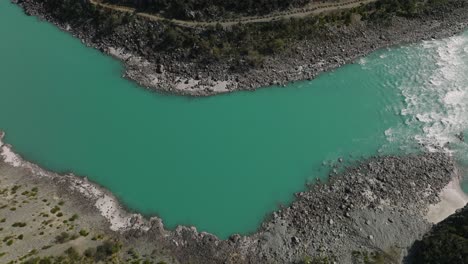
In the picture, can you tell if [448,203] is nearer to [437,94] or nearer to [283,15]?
[437,94]

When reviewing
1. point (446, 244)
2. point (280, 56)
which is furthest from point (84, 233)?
point (280, 56)

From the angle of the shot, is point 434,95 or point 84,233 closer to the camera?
point 84,233

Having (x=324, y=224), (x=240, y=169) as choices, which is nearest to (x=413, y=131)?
(x=324, y=224)

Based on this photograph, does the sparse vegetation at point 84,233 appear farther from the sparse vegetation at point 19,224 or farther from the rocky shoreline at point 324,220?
the sparse vegetation at point 19,224

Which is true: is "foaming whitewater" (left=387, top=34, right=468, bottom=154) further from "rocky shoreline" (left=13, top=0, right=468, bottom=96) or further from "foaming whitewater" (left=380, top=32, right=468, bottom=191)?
"rocky shoreline" (left=13, top=0, right=468, bottom=96)

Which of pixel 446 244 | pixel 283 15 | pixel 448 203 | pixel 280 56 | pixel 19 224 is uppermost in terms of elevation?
pixel 283 15

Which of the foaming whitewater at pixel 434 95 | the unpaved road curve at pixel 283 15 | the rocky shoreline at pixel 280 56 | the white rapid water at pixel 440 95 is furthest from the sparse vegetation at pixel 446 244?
the unpaved road curve at pixel 283 15

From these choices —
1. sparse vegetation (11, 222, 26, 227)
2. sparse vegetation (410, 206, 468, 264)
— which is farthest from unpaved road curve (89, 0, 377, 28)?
sparse vegetation (410, 206, 468, 264)
